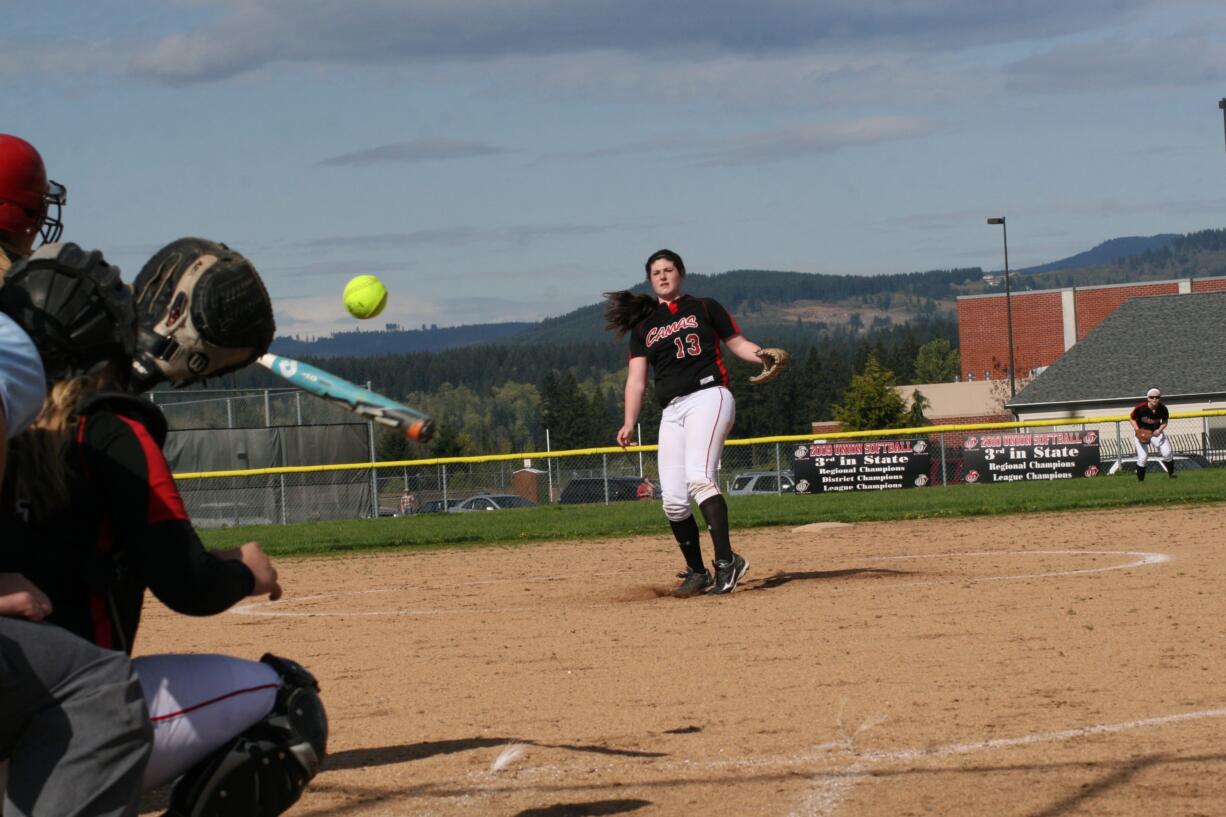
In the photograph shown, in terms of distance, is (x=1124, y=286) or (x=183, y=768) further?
(x=1124, y=286)

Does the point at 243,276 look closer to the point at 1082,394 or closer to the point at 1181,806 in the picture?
the point at 1181,806

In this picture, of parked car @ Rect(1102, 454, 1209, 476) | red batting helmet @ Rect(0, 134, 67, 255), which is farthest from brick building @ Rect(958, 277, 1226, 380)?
red batting helmet @ Rect(0, 134, 67, 255)

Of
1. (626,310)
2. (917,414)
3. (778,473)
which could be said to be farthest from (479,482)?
(917,414)

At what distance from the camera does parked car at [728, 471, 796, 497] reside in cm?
3206

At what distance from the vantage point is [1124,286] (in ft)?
318

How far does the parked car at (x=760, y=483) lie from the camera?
32.1 metres

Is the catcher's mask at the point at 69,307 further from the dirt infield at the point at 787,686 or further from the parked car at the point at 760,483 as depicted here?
the parked car at the point at 760,483

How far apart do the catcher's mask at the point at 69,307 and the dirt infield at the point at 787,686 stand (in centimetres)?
185

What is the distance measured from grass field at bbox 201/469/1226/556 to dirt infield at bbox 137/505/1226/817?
5.80 metres

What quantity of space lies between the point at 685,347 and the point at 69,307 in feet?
22.6

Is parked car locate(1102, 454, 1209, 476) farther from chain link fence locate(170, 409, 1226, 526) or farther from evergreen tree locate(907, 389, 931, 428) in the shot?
evergreen tree locate(907, 389, 931, 428)

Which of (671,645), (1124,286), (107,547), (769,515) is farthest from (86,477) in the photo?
(1124,286)

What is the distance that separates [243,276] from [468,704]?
304 centimetres

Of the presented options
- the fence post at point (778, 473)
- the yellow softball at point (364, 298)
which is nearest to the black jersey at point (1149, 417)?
the fence post at point (778, 473)
